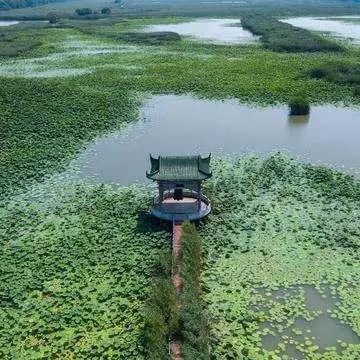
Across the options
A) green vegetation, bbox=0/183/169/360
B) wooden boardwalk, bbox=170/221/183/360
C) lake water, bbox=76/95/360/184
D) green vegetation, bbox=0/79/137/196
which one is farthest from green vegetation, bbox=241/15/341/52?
wooden boardwalk, bbox=170/221/183/360

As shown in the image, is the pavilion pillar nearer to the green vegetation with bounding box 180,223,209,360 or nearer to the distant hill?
the green vegetation with bounding box 180,223,209,360

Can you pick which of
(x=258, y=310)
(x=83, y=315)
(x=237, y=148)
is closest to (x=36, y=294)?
(x=83, y=315)

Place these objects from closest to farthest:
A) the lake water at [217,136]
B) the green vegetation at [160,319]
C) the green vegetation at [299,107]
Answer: the green vegetation at [160,319]
the lake water at [217,136]
the green vegetation at [299,107]

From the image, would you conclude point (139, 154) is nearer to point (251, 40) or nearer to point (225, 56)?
point (225, 56)

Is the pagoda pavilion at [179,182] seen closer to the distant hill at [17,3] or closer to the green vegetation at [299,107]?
the green vegetation at [299,107]

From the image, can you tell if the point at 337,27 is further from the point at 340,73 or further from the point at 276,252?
the point at 276,252

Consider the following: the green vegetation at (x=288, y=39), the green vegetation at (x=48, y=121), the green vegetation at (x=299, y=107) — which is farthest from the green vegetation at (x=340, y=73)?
the green vegetation at (x=48, y=121)

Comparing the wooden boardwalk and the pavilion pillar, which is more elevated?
the pavilion pillar
